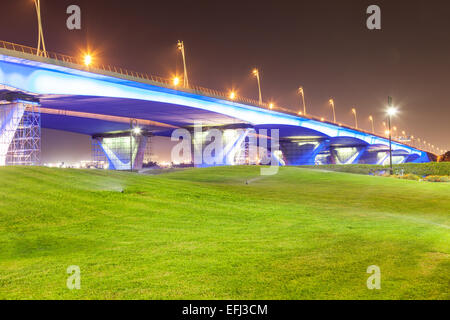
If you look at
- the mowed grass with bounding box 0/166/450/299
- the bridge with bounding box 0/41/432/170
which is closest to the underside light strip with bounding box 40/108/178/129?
the bridge with bounding box 0/41/432/170

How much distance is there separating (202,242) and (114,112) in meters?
59.5

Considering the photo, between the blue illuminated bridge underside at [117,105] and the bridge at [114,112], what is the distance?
0.10 meters

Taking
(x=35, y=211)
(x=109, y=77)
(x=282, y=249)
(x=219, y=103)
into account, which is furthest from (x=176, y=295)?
(x=219, y=103)

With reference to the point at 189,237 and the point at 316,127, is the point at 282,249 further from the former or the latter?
the point at 316,127

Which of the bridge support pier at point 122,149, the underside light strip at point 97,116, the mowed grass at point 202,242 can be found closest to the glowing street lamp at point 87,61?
the underside light strip at point 97,116

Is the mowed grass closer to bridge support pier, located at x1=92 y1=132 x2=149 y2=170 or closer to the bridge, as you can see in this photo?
the bridge

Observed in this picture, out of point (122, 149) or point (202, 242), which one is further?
point (122, 149)

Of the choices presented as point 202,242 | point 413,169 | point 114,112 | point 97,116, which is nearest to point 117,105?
point 114,112

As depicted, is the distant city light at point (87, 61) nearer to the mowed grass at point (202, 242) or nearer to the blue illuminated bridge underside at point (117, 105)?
the blue illuminated bridge underside at point (117, 105)

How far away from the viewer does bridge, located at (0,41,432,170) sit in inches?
1599

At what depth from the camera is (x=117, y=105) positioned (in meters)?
58.9

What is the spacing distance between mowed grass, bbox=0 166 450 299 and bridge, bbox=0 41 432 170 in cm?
2330

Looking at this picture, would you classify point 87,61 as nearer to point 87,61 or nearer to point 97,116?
point 87,61

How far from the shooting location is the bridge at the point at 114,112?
4062cm
